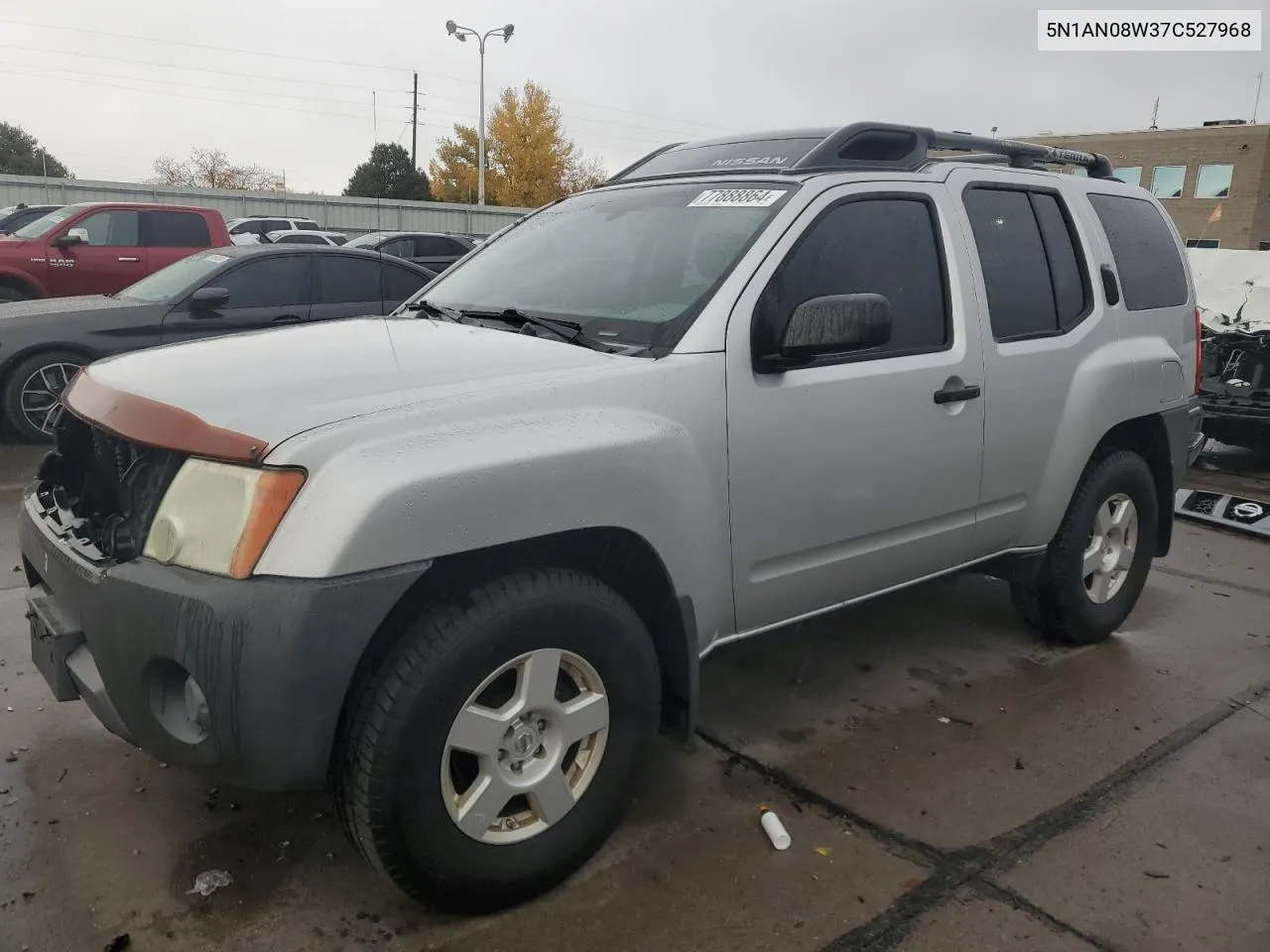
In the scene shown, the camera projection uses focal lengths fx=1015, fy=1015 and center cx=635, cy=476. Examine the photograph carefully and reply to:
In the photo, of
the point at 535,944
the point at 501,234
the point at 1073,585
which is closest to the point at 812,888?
the point at 535,944

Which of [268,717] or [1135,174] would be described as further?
[1135,174]

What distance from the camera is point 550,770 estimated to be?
241cm

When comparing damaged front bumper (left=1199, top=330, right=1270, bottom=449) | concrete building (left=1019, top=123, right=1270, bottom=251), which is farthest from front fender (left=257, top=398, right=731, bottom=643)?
concrete building (left=1019, top=123, right=1270, bottom=251)

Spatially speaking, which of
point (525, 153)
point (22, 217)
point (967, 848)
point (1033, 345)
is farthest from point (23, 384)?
point (525, 153)

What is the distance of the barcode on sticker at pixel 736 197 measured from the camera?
304cm

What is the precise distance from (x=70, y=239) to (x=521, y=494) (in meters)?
10.1

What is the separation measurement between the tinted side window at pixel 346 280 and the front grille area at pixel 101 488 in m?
5.54

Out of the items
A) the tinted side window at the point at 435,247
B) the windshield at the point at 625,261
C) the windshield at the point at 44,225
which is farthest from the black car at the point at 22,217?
the windshield at the point at 625,261

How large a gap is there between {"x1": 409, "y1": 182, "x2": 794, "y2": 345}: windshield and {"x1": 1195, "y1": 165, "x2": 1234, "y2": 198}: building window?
48366 millimetres

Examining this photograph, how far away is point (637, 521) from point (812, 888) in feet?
3.38

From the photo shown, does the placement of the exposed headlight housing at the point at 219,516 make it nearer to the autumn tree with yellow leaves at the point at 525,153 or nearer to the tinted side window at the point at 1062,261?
the tinted side window at the point at 1062,261

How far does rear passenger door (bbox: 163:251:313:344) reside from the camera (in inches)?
298

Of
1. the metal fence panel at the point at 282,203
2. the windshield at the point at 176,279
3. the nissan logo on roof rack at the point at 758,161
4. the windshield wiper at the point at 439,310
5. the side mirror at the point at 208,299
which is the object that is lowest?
the windshield wiper at the point at 439,310

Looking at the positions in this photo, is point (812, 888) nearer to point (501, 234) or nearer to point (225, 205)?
point (501, 234)
